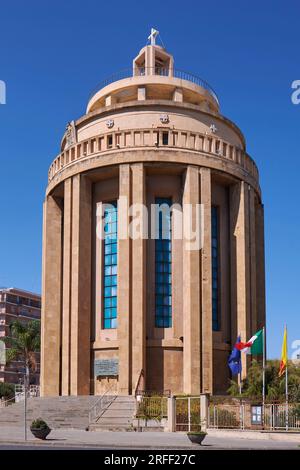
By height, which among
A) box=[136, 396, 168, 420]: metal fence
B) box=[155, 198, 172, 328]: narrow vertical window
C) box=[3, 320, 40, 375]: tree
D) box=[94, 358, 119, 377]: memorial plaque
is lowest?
box=[136, 396, 168, 420]: metal fence

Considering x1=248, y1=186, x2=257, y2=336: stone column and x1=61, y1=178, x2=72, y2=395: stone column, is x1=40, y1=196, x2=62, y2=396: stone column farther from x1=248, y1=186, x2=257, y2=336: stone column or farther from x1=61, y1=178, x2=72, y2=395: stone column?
x1=248, y1=186, x2=257, y2=336: stone column

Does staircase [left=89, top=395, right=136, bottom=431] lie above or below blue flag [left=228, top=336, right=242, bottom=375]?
below

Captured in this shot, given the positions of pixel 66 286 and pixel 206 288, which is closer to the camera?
pixel 206 288

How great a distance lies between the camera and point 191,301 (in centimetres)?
4544

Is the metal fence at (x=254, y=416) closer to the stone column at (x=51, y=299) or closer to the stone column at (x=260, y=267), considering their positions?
the stone column at (x=51, y=299)

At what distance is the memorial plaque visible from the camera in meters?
45.8

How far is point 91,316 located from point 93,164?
1028 centimetres

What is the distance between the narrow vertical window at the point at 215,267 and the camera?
48.3 metres

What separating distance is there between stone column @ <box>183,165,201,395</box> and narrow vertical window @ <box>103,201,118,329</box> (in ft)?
15.6

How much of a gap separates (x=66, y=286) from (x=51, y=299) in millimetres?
3374

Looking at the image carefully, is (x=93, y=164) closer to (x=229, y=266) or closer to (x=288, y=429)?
(x=229, y=266)

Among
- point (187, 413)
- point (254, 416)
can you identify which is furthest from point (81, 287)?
point (254, 416)

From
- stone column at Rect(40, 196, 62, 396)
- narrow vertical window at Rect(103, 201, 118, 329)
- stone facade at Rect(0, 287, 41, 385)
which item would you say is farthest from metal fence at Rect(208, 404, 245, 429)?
stone facade at Rect(0, 287, 41, 385)

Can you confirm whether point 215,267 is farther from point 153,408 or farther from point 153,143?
point 153,408
